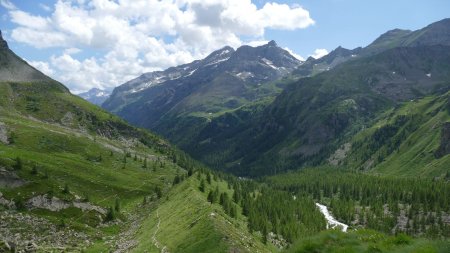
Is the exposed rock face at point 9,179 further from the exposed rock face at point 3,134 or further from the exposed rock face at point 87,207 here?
the exposed rock face at point 3,134

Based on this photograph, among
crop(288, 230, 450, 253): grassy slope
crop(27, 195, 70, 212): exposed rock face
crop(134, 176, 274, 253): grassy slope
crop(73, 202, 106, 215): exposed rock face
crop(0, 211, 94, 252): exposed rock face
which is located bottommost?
crop(0, 211, 94, 252): exposed rock face

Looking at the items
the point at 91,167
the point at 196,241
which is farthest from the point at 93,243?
the point at 91,167

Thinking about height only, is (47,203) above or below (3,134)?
below

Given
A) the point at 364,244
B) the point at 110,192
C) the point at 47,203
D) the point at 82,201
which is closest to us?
the point at 364,244

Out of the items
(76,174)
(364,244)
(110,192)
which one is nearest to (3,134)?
(76,174)

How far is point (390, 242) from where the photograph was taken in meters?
29.3

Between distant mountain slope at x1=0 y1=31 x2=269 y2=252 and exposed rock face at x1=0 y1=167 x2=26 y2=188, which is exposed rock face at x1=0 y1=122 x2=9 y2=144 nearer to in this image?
distant mountain slope at x1=0 y1=31 x2=269 y2=252

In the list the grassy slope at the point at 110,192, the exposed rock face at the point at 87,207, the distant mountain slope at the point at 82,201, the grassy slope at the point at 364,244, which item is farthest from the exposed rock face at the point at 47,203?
the grassy slope at the point at 364,244

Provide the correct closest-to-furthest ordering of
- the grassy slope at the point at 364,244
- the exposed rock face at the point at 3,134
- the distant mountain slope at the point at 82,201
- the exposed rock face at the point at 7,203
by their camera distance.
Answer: the grassy slope at the point at 364,244 → the distant mountain slope at the point at 82,201 → the exposed rock face at the point at 7,203 → the exposed rock face at the point at 3,134

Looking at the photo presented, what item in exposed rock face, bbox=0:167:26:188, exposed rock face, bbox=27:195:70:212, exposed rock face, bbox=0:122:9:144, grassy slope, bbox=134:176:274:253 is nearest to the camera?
grassy slope, bbox=134:176:274:253

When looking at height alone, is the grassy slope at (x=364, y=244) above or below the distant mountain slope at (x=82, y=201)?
above

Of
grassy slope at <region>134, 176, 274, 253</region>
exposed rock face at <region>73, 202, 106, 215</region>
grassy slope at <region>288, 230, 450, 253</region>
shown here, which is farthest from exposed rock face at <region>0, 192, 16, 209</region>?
grassy slope at <region>288, 230, 450, 253</region>

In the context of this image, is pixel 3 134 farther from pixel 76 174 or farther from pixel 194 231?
pixel 194 231

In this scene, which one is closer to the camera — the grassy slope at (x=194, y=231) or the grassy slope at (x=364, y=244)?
the grassy slope at (x=364, y=244)
